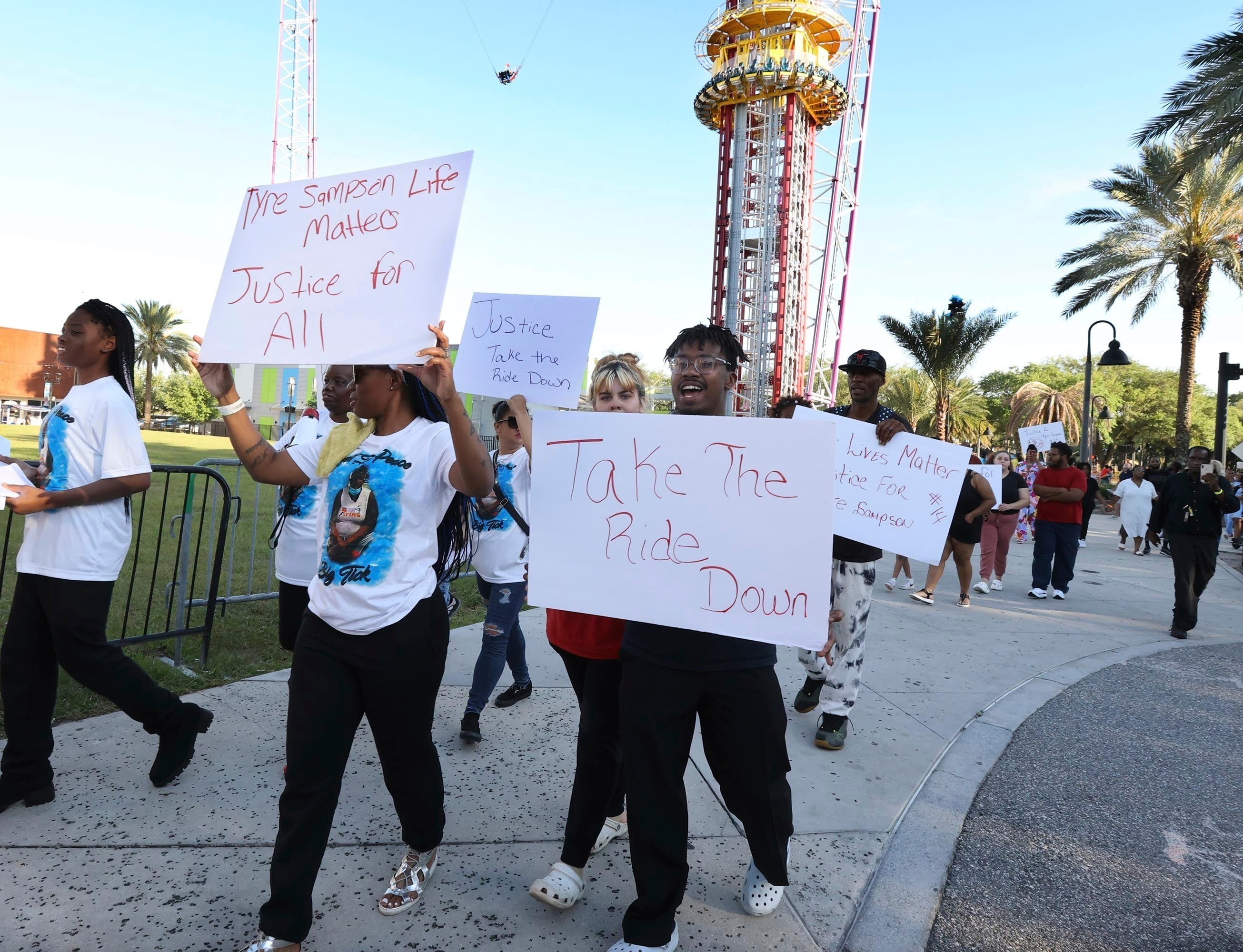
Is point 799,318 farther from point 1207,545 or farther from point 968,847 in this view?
point 968,847

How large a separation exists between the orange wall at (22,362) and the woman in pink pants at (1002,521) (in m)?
99.7

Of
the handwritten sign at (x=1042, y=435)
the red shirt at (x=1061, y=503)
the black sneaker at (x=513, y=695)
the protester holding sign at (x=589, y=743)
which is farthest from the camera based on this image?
the handwritten sign at (x=1042, y=435)

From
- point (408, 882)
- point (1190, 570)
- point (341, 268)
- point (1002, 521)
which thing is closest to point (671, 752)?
point (408, 882)

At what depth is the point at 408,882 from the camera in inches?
102

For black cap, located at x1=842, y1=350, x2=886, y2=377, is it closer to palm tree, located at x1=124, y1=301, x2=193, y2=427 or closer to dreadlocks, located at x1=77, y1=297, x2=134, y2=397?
dreadlocks, located at x1=77, y1=297, x2=134, y2=397

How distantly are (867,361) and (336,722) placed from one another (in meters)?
3.02

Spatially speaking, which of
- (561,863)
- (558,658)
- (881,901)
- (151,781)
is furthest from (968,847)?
(151,781)

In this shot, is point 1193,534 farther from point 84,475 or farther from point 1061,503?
point 84,475

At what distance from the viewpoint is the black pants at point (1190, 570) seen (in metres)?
7.52

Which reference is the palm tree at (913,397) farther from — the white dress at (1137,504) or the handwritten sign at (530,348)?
the handwritten sign at (530,348)

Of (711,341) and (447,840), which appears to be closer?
(711,341)

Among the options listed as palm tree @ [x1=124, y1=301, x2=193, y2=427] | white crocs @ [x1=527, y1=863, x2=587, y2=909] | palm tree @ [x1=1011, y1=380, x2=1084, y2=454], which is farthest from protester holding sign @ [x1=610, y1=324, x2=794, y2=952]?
palm tree @ [x1=124, y1=301, x2=193, y2=427]

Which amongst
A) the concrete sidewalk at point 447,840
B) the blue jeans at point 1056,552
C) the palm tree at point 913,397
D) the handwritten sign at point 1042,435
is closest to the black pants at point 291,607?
the concrete sidewalk at point 447,840

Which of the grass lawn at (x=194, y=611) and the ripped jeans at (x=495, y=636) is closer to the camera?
the ripped jeans at (x=495, y=636)
